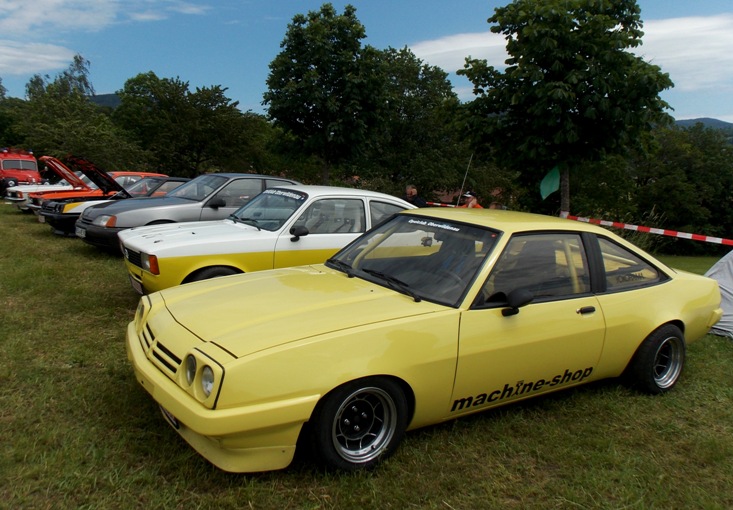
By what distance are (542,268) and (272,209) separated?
3.54 metres

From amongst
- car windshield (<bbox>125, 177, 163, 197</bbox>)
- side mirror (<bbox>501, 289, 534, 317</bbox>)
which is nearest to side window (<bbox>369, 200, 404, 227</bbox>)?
side mirror (<bbox>501, 289, 534, 317</bbox>)

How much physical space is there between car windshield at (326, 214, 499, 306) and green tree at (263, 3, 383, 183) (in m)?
12.2

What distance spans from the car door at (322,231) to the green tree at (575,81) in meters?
4.46

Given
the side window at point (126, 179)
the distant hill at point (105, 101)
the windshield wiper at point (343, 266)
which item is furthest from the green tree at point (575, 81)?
the distant hill at point (105, 101)

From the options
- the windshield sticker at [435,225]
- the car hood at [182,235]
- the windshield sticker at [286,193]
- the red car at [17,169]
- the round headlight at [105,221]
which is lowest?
the red car at [17,169]

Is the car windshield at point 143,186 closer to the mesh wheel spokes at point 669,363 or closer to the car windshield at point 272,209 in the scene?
the car windshield at point 272,209

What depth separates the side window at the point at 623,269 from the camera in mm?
3967

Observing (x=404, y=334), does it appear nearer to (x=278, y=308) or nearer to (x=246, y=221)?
(x=278, y=308)

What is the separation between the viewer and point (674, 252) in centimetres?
3666

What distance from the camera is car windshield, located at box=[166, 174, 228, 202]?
8559 millimetres

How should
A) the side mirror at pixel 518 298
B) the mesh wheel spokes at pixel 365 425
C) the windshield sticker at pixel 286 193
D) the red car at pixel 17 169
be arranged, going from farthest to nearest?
the red car at pixel 17 169 → the windshield sticker at pixel 286 193 → the side mirror at pixel 518 298 → the mesh wheel spokes at pixel 365 425

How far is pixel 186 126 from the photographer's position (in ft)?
87.5

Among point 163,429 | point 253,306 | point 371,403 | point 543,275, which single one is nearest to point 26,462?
point 163,429

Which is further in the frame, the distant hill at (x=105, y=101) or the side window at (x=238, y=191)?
the distant hill at (x=105, y=101)
